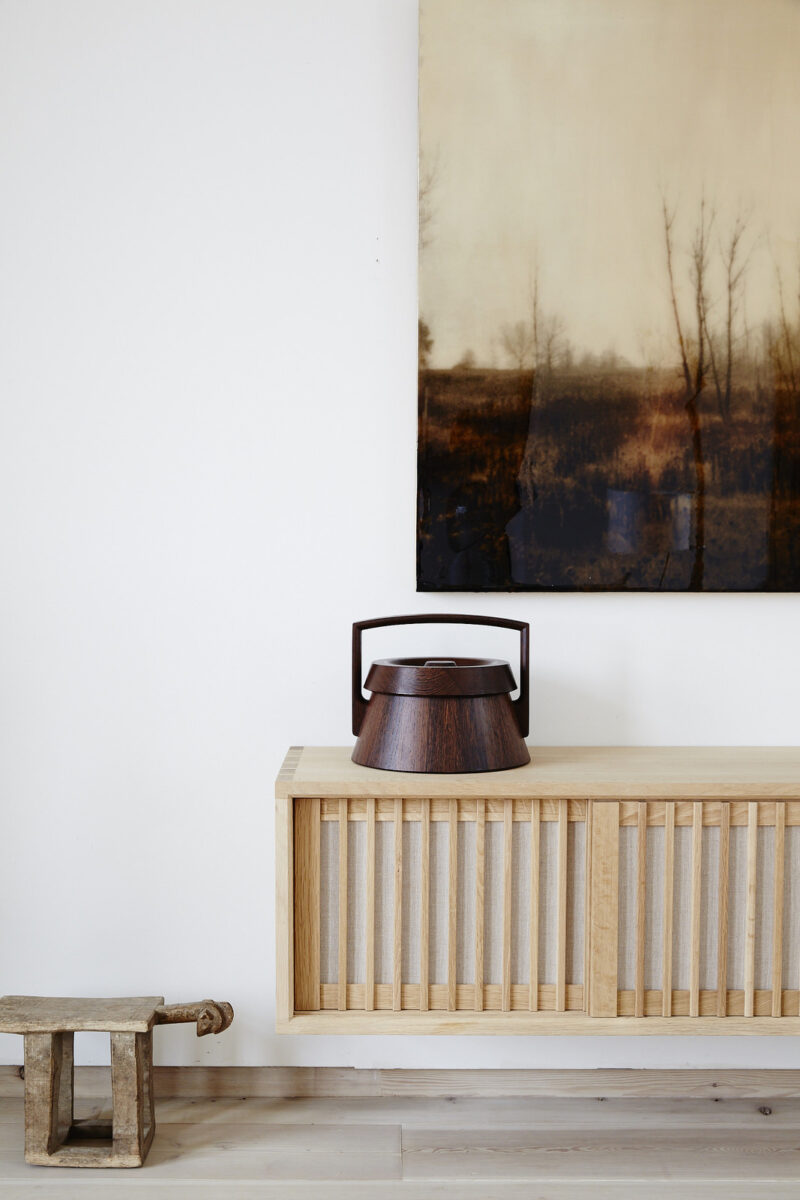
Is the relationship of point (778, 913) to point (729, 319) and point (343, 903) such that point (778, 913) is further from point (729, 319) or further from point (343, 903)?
Result: point (729, 319)

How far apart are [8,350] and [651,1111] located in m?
1.61

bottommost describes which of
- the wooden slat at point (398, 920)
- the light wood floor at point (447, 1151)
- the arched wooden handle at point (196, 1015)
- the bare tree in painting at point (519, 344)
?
the light wood floor at point (447, 1151)

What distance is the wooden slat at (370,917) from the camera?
4.03 ft

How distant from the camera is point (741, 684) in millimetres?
1529

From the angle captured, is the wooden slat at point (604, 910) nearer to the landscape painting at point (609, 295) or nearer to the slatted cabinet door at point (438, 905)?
the slatted cabinet door at point (438, 905)

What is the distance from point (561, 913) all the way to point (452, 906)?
146mm

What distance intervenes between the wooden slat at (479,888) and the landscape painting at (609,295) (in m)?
0.41

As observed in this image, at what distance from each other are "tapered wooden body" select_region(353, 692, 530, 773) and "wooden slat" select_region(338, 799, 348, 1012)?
0.09 metres

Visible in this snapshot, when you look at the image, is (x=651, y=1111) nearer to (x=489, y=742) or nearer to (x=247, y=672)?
(x=489, y=742)

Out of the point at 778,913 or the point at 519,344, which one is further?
the point at 519,344

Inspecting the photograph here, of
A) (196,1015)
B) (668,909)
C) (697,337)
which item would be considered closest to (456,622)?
(668,909)

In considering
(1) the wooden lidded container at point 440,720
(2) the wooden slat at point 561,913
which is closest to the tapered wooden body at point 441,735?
(1) the wooden lidded container at point 440,720

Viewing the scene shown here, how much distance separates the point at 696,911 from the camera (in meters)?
1.23

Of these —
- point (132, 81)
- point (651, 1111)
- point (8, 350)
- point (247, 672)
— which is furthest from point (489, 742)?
point (132, 81)
